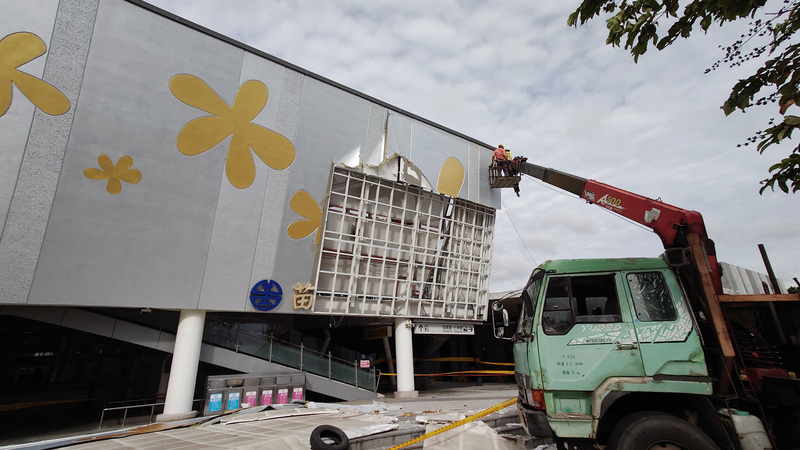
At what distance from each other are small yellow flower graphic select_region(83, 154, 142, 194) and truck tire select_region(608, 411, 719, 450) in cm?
1320

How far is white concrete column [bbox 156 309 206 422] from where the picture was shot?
11.3 metres

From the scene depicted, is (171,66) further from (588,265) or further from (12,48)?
(588,265)

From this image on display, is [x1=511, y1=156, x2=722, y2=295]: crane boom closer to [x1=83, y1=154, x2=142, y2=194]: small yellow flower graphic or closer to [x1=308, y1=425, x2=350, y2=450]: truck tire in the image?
[x1=308, y1=425, x2=350, y2=450]: truck tire

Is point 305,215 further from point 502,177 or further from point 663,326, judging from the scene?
point 663,326

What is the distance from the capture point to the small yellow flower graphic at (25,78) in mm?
9609

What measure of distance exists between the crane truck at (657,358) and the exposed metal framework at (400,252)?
981cm

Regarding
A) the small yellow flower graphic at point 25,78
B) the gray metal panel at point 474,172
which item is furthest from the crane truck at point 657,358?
the small yellow flower graphic at point 25,78

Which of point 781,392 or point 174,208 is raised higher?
point 174,208

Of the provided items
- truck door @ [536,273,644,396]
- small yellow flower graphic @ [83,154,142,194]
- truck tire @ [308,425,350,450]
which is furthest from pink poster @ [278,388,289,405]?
truck door @ [536,273,644,396]

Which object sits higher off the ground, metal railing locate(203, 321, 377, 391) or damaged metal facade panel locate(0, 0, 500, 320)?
damaged metal facade panel locate(0, 0, 500, 320)

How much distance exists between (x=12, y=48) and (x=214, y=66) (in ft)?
15.9

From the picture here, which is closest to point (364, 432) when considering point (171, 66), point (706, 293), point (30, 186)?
point (706, 293)

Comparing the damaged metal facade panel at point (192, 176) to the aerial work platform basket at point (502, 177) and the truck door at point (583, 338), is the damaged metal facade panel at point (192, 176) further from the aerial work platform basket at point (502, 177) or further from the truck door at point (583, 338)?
the truck door at point (583, 338)

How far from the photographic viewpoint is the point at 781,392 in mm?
4480
